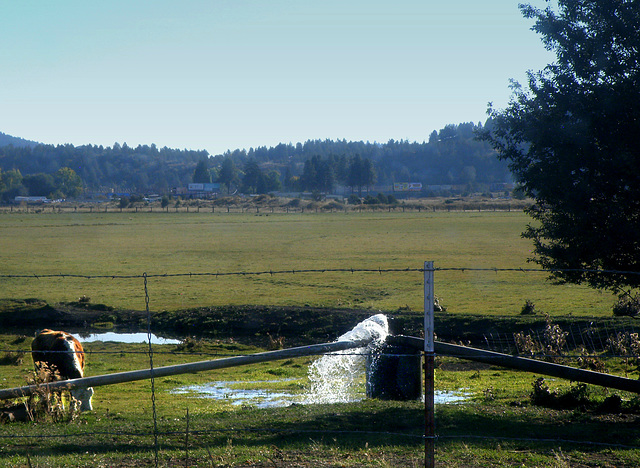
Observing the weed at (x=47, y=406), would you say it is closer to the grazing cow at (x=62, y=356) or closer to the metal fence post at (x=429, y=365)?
the grazing cow at (x=62, y=356)

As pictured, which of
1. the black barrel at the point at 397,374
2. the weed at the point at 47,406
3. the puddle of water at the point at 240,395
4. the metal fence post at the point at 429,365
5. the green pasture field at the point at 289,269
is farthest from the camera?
the green pasture field at the point at 289,269

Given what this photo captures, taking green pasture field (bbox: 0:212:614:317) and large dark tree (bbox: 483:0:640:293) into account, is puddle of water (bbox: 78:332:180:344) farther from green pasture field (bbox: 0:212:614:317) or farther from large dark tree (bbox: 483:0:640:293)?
large dark tree (bbox: 483:0:640:293)

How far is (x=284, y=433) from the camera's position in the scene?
9.48 m

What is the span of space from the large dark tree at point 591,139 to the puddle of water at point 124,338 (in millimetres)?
14519

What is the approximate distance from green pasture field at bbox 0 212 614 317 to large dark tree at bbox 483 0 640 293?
237 centimetres

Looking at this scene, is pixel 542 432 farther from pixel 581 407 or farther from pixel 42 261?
pixel 42 261

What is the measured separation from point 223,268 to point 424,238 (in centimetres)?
2463

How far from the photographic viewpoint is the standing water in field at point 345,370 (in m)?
13.5

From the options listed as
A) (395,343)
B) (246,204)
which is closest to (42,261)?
(395,343)

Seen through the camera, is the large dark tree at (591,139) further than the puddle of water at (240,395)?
No

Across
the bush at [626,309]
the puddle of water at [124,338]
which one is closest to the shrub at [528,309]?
the bush at [626,309]

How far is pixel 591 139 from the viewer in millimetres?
12633

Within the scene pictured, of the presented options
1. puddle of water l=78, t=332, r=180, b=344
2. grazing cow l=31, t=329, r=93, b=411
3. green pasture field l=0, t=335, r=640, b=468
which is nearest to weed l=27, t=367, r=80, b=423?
green pasture field l=0, t=335, r=640, b=468

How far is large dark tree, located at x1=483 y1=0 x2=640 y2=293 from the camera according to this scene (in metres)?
12.2
